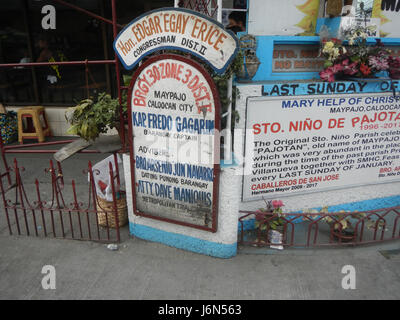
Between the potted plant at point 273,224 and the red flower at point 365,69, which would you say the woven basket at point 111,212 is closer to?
the potted plant at point 273,224

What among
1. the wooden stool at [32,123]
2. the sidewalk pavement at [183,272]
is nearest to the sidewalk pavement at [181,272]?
the sidewalk pavement at [183,272]

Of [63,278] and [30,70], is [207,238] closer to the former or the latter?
[63,278]

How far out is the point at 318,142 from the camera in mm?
4422

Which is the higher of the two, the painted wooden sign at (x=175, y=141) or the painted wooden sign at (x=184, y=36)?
the painted wooden sign at (x=184, y=36)

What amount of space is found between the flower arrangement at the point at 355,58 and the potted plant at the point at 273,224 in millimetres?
1829

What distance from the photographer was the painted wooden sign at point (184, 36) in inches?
122

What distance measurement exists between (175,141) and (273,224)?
1.64 metres

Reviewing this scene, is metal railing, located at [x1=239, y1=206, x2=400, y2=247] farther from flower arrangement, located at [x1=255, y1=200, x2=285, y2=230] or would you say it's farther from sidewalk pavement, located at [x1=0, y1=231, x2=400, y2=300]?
sidewalk pavement, located at [x1=0, y1=231, x2=400, y2=300]

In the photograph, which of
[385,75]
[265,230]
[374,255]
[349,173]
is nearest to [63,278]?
[265,230]

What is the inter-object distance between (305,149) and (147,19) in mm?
2568

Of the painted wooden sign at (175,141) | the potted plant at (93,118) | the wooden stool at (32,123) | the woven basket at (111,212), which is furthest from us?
the wooden stool at (32,123)

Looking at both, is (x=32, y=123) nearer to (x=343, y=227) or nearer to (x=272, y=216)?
(x=272, y=216)

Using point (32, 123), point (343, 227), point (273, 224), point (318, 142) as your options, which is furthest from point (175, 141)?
point (32, 123)

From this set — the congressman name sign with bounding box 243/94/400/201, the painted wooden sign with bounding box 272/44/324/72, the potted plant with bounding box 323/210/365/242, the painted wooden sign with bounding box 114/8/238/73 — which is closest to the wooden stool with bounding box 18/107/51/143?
the painted wooden sign with bounding box 114/8/238/73
